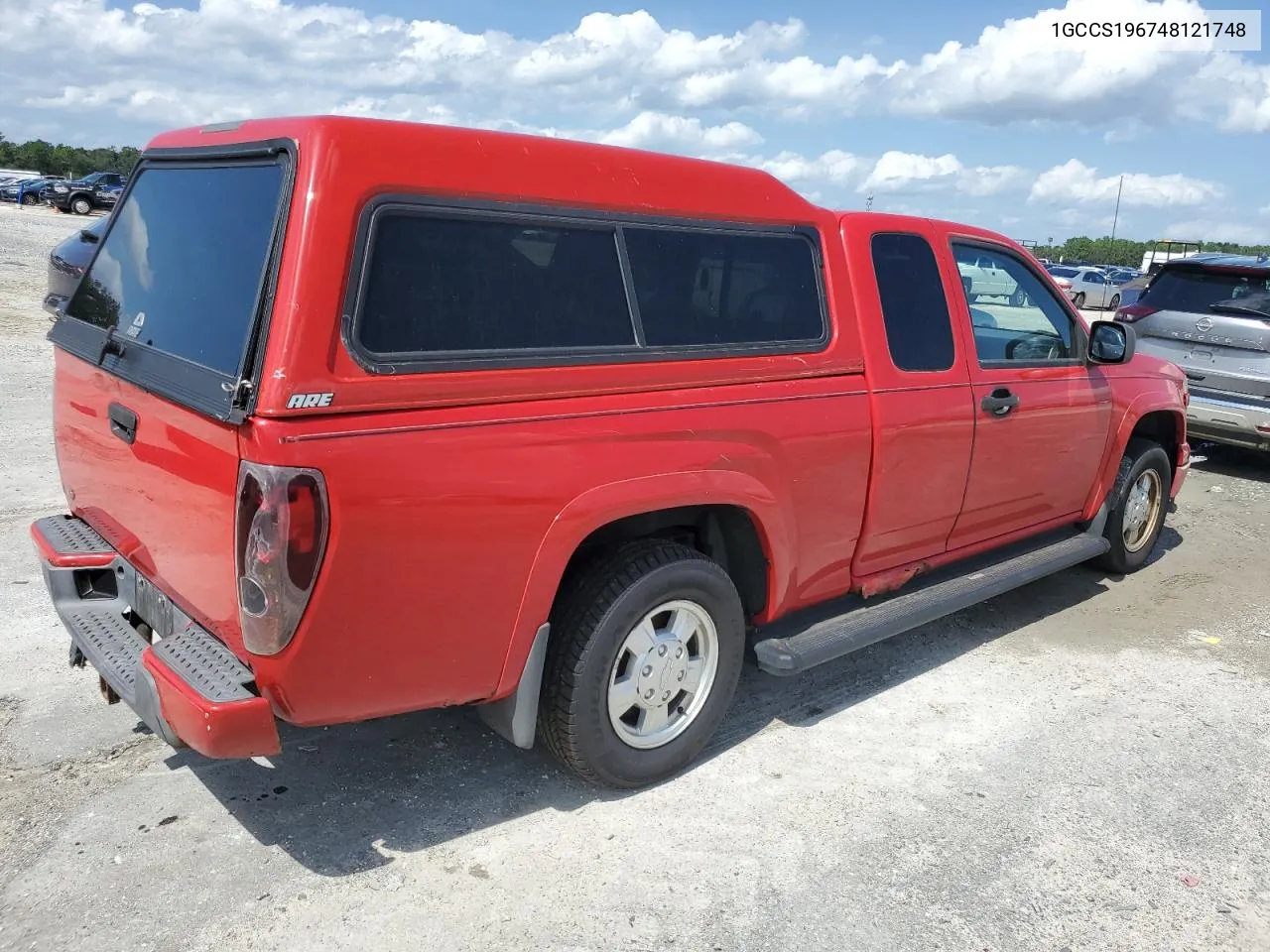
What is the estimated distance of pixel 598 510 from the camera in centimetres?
304

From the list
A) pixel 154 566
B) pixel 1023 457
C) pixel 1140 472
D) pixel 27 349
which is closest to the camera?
pixel 154 566

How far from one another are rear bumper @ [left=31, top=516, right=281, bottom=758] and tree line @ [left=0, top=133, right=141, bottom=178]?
3020 inches

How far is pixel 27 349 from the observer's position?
37.5 ft

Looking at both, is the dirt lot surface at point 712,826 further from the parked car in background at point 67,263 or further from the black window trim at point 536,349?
the parked car in background at point 67,263

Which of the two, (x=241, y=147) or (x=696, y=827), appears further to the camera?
(x=696, y=827)

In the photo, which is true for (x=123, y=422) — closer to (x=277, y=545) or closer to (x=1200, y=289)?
(x=277, y=545)

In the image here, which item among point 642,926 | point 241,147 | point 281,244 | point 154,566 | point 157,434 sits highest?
point 241,147

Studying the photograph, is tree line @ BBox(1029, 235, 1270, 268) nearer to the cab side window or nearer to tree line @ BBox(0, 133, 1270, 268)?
tree line @ BBox(0, 133, 1270, 268)

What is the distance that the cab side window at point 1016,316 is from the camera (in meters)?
4.63

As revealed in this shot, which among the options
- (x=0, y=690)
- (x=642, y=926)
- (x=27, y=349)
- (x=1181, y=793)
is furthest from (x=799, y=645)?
(x=27, y=349)

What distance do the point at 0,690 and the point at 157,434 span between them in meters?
1.79

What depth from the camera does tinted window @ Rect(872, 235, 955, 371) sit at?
13.6 ft

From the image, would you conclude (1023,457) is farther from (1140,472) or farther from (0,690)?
(0,690)

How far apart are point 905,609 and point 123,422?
3.00 metres
